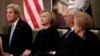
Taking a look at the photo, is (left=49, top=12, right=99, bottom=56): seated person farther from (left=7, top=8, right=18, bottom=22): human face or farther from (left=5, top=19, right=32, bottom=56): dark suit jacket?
(left=7, top=8, right=18, bottom=22): human face

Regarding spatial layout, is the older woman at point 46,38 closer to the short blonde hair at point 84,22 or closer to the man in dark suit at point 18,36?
the man in dark suit at point 18,36

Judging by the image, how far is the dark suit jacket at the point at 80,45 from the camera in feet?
11.9

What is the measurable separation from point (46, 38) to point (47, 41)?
55mm

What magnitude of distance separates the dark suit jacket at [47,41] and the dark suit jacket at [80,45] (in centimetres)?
59

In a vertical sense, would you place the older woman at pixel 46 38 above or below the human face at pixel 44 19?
below

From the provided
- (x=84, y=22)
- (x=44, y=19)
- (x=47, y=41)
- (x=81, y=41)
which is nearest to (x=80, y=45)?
(x=81, y=41)

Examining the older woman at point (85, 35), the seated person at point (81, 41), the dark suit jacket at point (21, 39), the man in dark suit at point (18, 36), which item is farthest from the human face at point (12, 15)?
the older woman at point (85, 35)

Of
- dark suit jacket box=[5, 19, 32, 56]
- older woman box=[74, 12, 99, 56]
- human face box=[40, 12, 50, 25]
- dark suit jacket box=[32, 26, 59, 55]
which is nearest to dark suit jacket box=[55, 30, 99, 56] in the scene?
older woman box=[74, 12, 99, 56]

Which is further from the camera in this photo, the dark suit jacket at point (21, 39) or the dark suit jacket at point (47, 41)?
the dark suit jacket at point (21, 39)

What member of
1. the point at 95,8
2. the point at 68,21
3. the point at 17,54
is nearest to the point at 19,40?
the point at 17,54

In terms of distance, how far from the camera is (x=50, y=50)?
174 inches

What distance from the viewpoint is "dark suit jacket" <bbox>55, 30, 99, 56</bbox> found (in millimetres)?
3615

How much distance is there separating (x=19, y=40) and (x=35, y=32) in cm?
45

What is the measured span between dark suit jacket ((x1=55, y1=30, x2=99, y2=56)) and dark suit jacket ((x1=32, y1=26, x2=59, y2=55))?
59 centimetres
